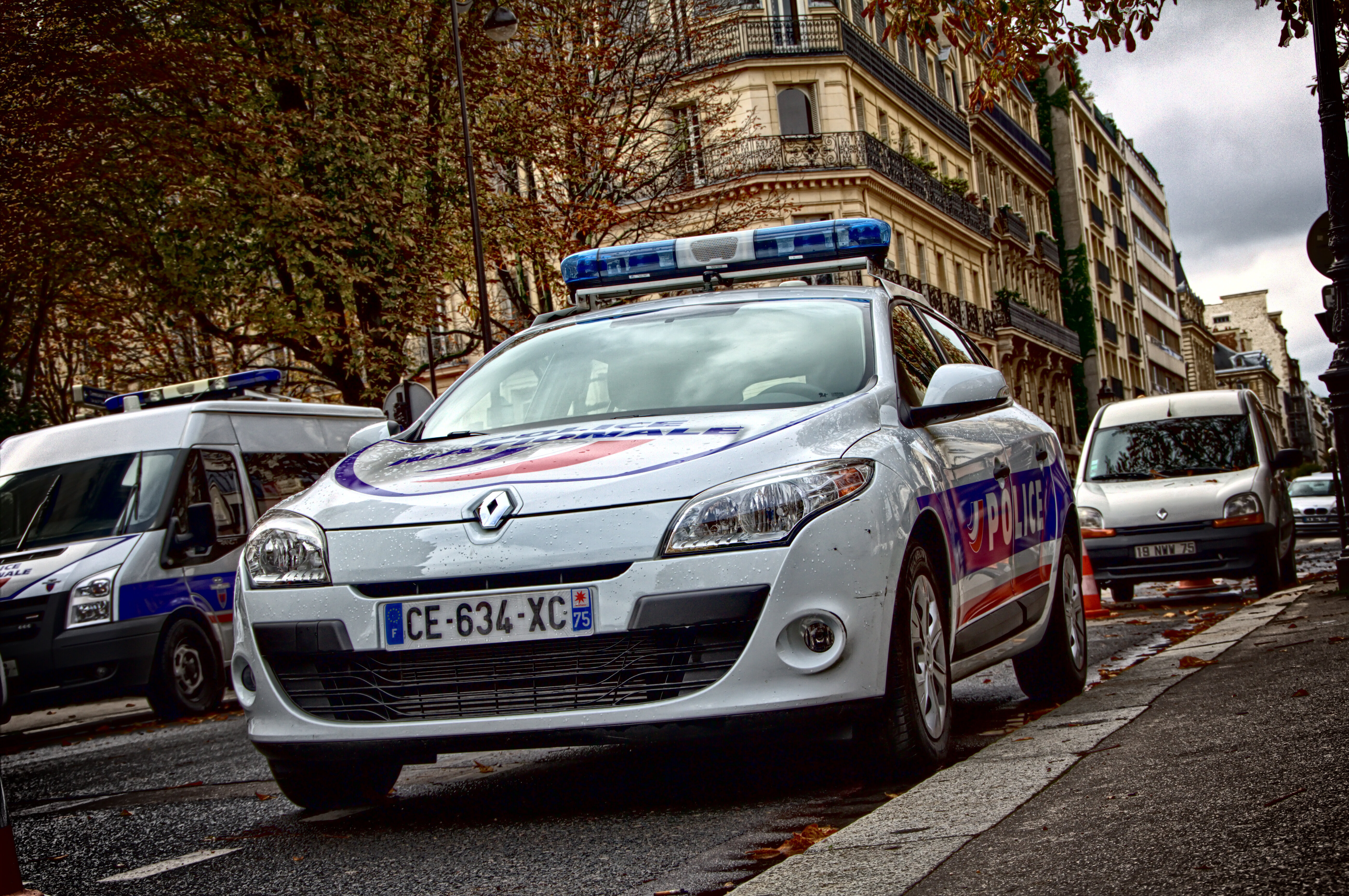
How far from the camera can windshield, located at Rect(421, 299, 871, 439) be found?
5.74m

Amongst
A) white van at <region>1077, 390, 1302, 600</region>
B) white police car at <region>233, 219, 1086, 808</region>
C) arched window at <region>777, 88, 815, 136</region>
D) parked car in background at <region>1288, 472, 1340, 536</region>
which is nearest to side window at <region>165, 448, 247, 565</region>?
white van at <region>1077, 390, 1302, 600</region>

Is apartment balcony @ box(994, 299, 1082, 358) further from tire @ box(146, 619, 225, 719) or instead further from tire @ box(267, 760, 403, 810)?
tire @ box(267, 760, 403, 810)

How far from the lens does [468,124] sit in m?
22.1

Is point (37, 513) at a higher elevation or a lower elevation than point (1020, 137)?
lower

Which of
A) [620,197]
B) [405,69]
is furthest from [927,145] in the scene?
[405,69]

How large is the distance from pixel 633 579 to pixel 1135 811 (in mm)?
1496

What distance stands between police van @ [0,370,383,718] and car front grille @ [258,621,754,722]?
8.23m

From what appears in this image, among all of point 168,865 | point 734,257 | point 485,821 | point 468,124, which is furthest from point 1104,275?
point 168,865

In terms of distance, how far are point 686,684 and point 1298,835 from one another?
72.6 inches

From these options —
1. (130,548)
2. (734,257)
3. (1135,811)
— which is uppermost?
(734,257)

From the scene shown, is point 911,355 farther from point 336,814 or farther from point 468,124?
point 468,124

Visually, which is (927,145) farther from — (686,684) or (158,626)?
(686,684)

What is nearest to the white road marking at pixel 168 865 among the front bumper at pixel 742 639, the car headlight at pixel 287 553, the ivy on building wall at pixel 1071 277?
the front bumper at pixel 742 639

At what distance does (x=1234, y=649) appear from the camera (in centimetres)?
781
